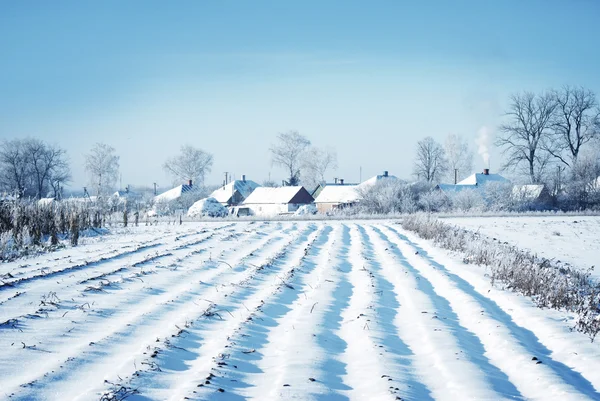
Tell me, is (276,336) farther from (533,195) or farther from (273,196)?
(273,196)

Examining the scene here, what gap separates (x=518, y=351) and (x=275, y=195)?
172 ft

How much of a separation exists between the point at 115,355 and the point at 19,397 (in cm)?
95

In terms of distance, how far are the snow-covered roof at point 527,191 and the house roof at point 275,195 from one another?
2479 centimetres

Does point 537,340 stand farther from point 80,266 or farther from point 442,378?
point 80,266

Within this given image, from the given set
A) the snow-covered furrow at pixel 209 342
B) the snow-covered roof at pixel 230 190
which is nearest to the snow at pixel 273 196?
the snow-covered roof at pixel 230 190

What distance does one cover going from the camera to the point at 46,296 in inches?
238

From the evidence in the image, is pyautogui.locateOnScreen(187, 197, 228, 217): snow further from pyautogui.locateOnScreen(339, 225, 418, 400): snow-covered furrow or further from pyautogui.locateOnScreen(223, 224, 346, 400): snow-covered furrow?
pyautogui.locateOnScreen(339, 225, 418, 400): snow-covered furrow

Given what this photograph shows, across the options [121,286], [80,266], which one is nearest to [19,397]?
[121,286]

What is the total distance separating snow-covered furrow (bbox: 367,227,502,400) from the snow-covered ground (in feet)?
19.4

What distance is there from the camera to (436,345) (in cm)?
455

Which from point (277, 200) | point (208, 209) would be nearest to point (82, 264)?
point (208, 209)

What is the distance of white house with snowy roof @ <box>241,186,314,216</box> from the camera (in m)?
54.4

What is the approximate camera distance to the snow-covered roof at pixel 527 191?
127 ft

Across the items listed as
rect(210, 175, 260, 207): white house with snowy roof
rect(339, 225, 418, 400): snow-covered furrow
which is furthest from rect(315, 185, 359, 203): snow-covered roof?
rect(339, 225, 418, 400): snow-covered furrow
